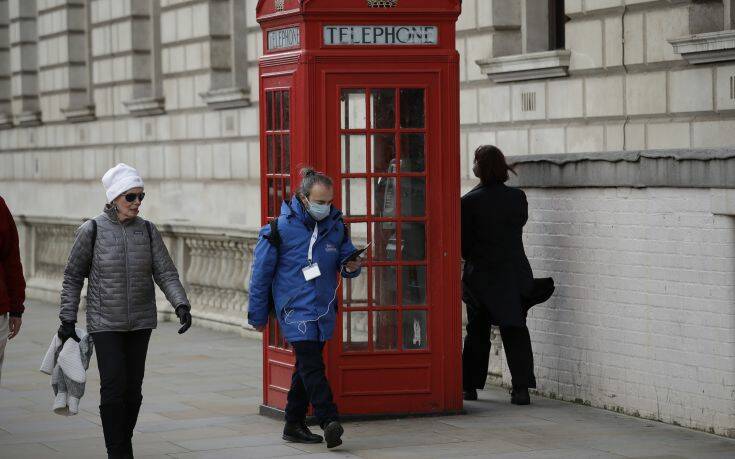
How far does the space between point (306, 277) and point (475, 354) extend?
2095 mm

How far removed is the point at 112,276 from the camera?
7.93m

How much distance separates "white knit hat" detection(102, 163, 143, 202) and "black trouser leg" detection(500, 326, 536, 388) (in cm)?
302

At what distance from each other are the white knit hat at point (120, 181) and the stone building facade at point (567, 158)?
3051 mm

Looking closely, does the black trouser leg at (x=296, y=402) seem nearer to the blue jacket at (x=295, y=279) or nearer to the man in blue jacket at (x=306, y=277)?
the man in blue jacket at (x=306, y=277)

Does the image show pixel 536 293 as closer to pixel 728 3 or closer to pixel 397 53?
pixel 397 53

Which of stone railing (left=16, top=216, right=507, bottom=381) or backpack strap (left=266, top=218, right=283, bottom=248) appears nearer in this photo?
backpack strap (left=266, top=218, right=283, bottom=248)

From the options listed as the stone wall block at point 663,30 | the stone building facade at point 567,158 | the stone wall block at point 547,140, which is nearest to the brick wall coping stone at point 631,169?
the stone building facade at point 567,158

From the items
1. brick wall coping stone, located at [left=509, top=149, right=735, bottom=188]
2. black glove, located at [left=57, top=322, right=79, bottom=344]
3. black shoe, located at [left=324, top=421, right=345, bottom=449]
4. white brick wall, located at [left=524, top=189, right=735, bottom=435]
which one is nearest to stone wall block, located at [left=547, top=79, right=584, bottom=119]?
brick wall coping stone, located at [left=509, top=149, right=735, bottom=188]

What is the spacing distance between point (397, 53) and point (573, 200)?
5.20 feet

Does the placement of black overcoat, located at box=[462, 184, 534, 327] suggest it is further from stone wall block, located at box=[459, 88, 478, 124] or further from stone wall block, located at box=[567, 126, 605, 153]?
stone wall block, located at box=[459, 88, 478, 124]

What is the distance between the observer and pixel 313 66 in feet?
Result: 30.1

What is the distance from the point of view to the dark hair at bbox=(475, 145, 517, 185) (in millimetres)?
9953

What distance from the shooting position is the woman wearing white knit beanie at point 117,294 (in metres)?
7.93

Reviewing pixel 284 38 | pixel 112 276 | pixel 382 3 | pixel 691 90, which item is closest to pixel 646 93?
pixel 691 90
